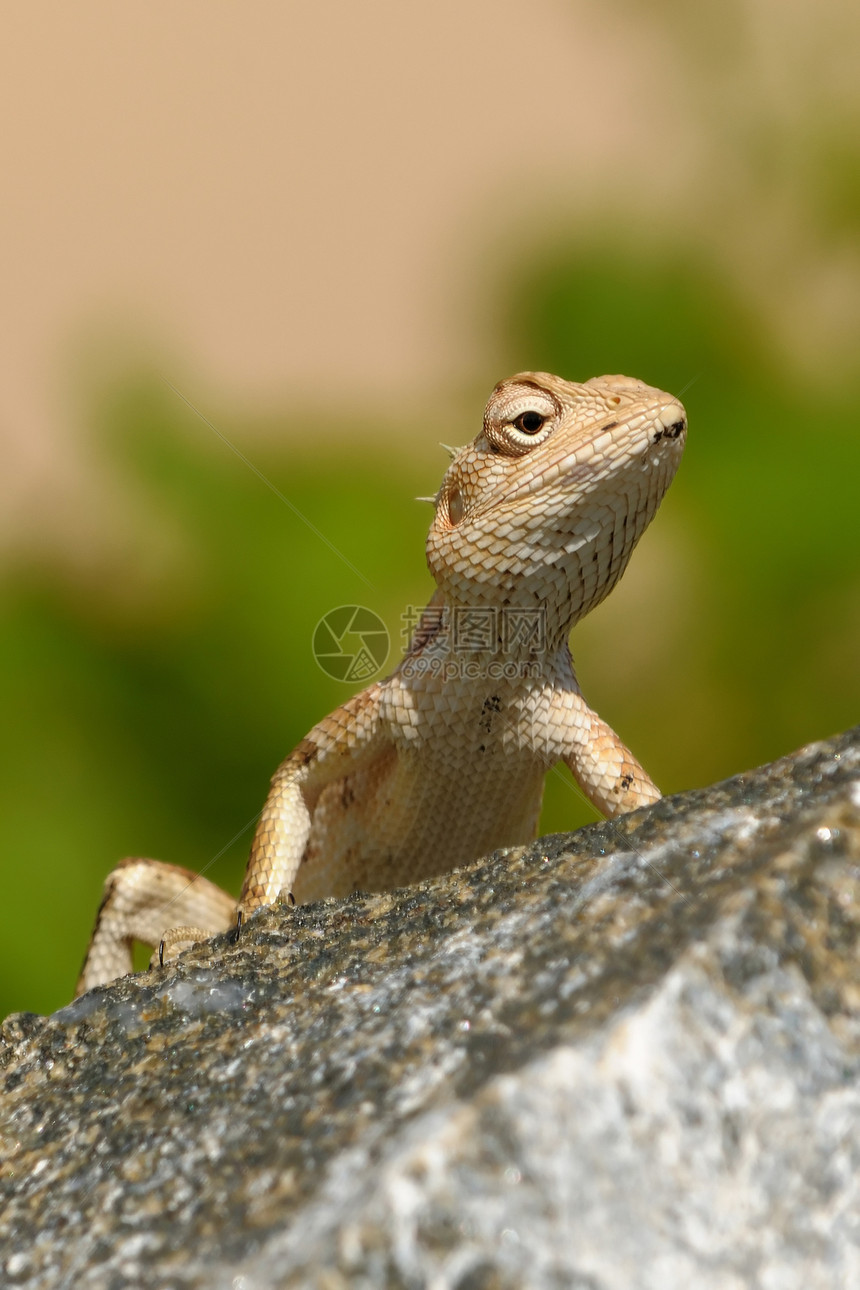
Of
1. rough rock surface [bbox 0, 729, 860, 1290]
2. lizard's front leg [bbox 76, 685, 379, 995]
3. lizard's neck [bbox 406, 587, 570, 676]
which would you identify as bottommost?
rough rock surface [bbox 0, 729, 860, 1290]

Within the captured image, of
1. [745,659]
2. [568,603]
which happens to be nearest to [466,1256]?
[568,603]

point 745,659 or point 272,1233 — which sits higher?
point 745,659

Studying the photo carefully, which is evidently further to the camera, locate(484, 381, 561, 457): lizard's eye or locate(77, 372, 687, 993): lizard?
locate(484, 381, 561, 457): lizard's eye

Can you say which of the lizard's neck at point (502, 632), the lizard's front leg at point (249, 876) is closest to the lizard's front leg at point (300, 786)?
the lizard's front leg at point (249, 876)

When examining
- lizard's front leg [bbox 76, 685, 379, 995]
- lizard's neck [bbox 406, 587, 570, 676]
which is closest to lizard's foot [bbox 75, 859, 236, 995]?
lizard's front leg [bbox 76, 685, 379, 995]

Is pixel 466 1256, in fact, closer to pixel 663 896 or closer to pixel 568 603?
pixel 663 896

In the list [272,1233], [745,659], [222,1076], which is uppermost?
[745,659]

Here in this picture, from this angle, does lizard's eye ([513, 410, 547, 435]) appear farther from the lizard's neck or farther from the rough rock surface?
the rough rock surface
